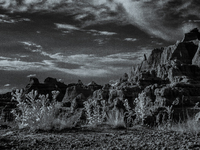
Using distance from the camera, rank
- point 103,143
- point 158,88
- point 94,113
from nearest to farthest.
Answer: point 103,143 → point 94,113 → point 158,88

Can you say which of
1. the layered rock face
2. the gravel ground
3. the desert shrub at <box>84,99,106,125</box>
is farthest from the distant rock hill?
the gravel ground

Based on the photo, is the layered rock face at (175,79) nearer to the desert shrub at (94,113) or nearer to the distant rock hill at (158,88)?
the distant rock hill at (158,88)

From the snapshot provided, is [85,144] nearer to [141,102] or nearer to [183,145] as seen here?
[183,145]

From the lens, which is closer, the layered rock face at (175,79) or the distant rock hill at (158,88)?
the distant rock hill at (158,88)

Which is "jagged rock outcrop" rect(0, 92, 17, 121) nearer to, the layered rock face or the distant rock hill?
the distant rock hill

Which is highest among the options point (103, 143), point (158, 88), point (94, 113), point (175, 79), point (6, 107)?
point (175, 79)

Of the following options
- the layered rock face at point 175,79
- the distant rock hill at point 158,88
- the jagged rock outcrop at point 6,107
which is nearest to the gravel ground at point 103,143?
the jagged rock outcrop at point 6,107

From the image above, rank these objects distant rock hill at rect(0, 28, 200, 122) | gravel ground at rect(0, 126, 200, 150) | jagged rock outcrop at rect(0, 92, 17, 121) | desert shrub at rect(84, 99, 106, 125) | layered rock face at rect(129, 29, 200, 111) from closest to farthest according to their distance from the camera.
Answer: gravel ground at rect(0, 126, 200, 150)
desert shrub at rect(84, 99, 106, 125)
jagged rock outcrop at rect(0, 92, 17, 121)
distant rock hill at rect(0, 28, 200, 122)
layered rock face at rect(129, 29, 200, 111)

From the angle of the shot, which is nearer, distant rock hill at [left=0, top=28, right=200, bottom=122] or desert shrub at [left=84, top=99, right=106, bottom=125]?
desert shrub at [left=84, top=99, right=106, bottom=125]

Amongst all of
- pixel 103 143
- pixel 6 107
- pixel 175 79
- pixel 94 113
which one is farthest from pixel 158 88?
pixel 103 143

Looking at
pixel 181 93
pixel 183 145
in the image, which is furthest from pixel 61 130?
pixel 181 93

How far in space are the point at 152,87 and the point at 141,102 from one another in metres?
110

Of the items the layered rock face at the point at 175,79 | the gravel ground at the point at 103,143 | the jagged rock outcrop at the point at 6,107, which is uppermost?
the layered rock face at the point at 175,79

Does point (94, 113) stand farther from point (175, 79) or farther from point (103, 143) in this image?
point (175, 79)
